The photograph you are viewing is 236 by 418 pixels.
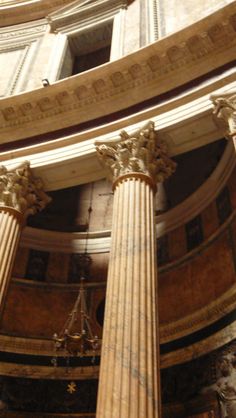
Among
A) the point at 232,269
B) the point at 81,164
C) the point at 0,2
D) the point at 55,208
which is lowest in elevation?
the point at 232,269

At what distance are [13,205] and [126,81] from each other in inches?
127

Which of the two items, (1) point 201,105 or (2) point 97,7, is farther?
(2) point 97,7

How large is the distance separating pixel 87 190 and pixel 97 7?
5374 mm

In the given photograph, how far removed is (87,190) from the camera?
14156mm

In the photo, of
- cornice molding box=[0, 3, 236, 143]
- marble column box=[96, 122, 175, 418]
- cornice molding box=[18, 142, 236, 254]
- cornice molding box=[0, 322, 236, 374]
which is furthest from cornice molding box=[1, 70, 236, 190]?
cornice molding box=[0, 322, 236, 374]

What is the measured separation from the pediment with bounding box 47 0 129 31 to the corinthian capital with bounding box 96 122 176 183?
640 cm

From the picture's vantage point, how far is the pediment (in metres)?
12.6

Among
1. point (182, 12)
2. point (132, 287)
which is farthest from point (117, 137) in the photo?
point (182, 12)

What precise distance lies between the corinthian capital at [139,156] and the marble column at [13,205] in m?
1.53

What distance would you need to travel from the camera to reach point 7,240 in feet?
24.0

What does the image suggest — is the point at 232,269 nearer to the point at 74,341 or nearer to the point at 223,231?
the point at 223,231

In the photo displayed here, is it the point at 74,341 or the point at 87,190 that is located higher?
the point at 87,190

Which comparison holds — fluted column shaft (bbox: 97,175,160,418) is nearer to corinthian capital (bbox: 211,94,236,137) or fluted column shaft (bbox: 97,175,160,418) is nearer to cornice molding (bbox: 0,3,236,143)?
corinthian capital (bbox: 211,94,236,137)

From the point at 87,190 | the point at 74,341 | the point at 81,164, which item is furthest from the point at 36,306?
the point at 81,164
